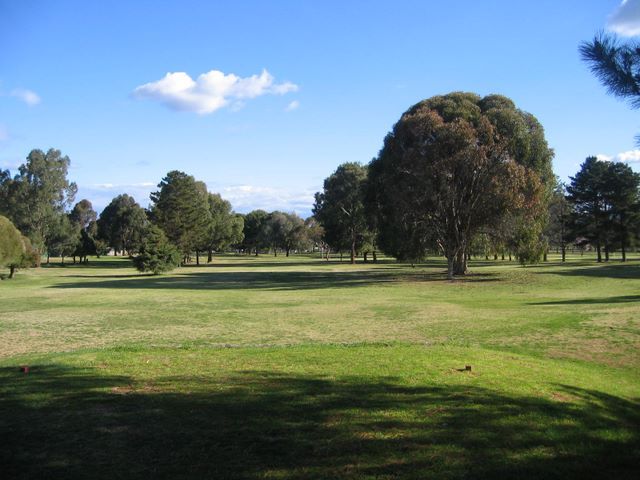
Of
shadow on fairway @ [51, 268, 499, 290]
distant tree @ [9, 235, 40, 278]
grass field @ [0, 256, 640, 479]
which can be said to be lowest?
shadow on fairway @ [51, 268, 499, 290]

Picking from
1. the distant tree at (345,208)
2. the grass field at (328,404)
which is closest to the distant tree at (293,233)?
the distant tree at (345,208)

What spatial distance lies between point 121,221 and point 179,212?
1753 inches

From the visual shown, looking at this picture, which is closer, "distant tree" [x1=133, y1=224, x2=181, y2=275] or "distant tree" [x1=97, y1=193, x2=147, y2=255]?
"distant tree" [x1=133, y1=224, x2=181, y2=275]

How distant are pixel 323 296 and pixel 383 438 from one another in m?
24.6

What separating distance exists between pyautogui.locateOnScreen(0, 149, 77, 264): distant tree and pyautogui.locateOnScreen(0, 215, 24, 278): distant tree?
1243 inches

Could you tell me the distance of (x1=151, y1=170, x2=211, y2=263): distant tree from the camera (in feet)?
249

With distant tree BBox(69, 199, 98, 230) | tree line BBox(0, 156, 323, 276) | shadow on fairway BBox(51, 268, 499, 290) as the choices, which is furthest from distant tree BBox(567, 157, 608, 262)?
distant tree BBox(69, 199, 98, 230)

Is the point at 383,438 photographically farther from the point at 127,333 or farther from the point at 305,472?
the point at 127,333

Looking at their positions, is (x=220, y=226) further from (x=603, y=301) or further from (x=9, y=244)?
(x=603, y=301)

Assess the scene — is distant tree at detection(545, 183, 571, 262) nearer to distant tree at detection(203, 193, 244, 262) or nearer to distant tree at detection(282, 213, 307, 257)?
distant tree at detection(203, 193, 244, 262)

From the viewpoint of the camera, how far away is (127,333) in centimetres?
1596

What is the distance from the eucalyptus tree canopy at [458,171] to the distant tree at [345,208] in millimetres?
38523

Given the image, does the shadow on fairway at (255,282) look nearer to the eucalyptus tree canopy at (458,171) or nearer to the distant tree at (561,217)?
the eucalyptus tree canopy at (458,171)

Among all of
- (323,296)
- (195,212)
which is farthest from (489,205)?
(195,212)
